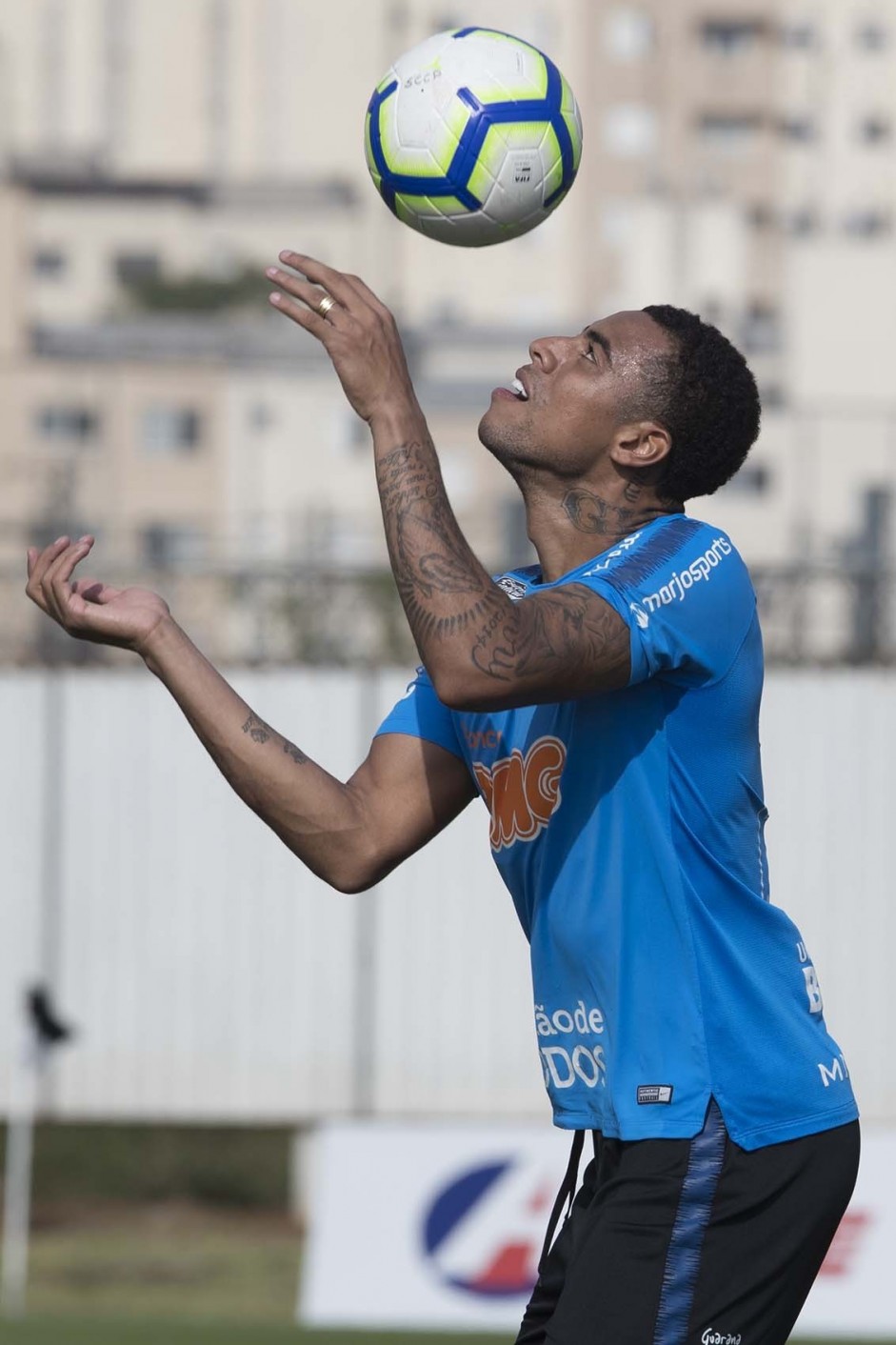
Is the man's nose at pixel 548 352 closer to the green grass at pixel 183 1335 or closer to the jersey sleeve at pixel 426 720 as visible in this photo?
the jersey sleeve at pixel 426 720

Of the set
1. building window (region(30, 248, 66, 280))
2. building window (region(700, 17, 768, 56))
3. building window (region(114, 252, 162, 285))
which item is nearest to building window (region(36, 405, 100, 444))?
building window (region(114, 252, 162, 285))

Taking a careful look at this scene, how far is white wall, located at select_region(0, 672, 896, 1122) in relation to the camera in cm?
1223

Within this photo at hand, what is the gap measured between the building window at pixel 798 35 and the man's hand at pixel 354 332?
67711mm

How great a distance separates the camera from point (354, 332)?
3.13 m

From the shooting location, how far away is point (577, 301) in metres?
64.4

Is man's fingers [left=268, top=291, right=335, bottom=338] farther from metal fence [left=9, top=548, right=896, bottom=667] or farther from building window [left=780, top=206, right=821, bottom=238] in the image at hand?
building window [left=780, top=206, right=821, bottom=238]

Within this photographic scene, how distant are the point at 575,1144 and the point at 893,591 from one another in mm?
9677

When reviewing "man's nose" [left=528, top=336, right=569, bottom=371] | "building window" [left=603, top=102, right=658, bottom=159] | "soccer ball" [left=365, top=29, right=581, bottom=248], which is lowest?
"man's nose" [left=528, top=336, right=569, bottom=371]

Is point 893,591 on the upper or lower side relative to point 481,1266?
upper

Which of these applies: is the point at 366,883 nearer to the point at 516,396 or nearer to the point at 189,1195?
the point at 516,396

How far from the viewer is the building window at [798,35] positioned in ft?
221

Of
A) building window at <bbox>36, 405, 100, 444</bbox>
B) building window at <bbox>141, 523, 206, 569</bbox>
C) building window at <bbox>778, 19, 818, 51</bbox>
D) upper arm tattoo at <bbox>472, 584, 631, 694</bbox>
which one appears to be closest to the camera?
upper arm tattoo at <bbox>472, 584, 631, 694</bbox>

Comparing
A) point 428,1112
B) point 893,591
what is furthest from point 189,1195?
point 893,591

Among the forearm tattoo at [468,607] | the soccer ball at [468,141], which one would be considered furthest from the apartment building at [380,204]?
the forearm tattoo at [468,607]
